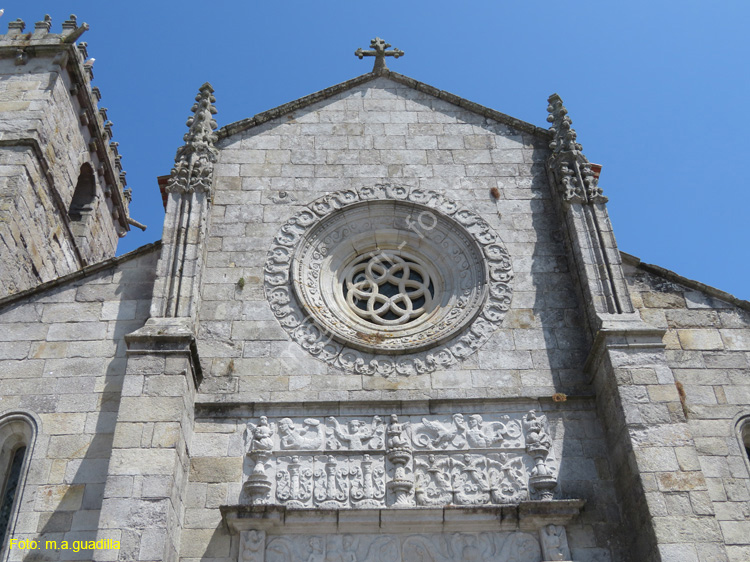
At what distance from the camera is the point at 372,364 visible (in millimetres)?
9359

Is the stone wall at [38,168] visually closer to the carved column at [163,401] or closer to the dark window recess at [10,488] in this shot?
the dark window recess at [10,488]

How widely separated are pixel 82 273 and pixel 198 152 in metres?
2.34

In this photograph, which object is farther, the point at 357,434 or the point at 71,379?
the point at 71,379

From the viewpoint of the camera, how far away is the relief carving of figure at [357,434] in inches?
340

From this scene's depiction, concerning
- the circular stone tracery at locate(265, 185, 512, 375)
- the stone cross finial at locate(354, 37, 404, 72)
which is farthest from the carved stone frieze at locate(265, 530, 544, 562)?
the stone cross finial at locate(354, 37, 404, 72)

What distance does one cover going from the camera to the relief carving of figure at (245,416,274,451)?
852cm

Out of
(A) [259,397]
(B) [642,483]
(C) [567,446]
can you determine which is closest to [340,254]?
(A) [259,397]

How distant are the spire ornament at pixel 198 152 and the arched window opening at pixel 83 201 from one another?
17.5 ft

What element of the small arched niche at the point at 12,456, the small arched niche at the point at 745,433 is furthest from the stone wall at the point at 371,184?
the small arched niche at the point at 12,456

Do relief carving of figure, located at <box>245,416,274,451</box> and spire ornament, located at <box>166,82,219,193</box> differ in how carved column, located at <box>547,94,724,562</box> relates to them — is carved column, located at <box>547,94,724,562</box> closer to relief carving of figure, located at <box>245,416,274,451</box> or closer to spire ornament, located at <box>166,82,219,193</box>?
relief carving of figure, located at <box>245,416,274,451</box>

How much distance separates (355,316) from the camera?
33.0 ft

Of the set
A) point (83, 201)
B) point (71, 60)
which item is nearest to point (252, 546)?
point (71, 60)

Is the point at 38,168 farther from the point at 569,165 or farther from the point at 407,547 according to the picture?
the point at 407,547

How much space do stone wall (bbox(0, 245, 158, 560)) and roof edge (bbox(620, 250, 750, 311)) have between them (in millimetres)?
6265
